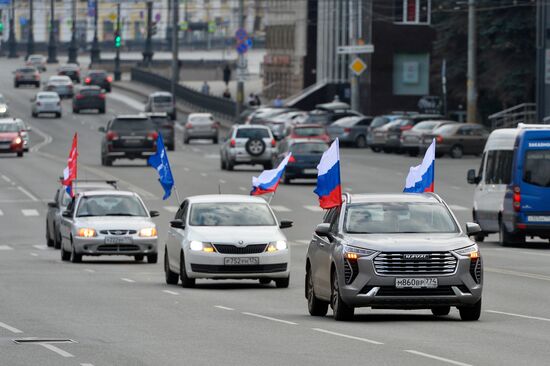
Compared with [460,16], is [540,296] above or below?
below

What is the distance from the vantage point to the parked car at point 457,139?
214ft

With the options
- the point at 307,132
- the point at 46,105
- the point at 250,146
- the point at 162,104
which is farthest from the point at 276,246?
the point at 162,104

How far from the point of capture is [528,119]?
7562 cm

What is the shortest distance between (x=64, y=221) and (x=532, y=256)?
8.84 m

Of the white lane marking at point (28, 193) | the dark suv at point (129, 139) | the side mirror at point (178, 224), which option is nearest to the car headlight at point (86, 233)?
the side mirror at point (178, 224)

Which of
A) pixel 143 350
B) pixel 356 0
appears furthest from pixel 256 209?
pixel 356 0

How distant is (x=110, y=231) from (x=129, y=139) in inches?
1219

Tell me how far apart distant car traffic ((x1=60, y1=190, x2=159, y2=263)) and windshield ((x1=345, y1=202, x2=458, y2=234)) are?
12733 mm

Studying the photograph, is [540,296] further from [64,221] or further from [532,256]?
[64,221]

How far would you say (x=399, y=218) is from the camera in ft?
60.6

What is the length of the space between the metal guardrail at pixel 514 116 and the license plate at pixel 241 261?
167 ft

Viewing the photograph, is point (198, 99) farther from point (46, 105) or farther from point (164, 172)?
point (164, 172)

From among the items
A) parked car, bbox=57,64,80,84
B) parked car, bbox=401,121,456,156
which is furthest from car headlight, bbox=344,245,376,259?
parked car, bbox=57,64,80,84

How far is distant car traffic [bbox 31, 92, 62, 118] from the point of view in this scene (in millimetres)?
97188
